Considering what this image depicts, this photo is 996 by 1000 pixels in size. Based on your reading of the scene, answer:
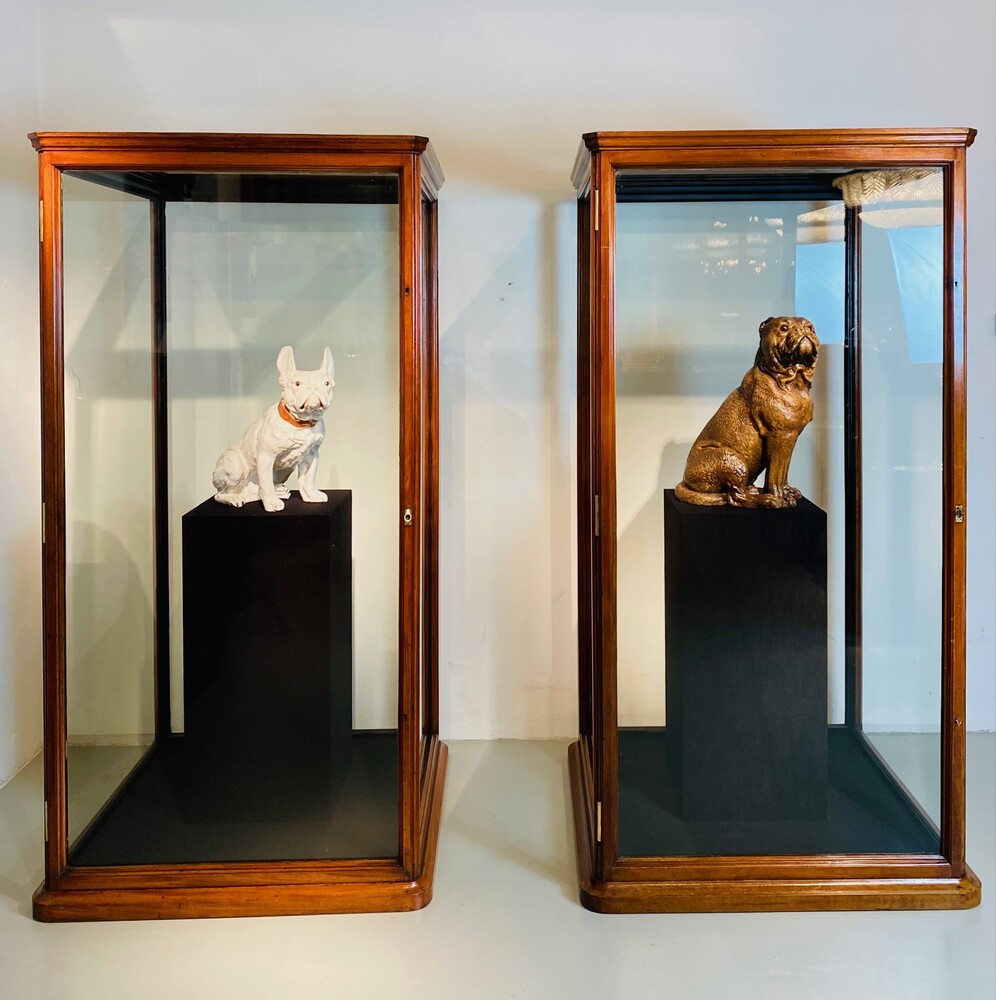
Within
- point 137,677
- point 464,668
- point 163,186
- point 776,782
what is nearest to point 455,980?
point 776,782

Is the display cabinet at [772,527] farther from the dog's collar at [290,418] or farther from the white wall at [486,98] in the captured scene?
the white wall at [486,98]

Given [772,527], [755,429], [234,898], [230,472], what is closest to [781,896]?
[772,527]

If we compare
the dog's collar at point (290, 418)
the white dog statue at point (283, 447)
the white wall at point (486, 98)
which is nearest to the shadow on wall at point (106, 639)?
the white dog statue at point (283, 447)

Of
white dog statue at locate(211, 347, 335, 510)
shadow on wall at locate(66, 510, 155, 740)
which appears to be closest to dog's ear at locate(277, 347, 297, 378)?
white dog statue at locate(211, 347, 335, 510)

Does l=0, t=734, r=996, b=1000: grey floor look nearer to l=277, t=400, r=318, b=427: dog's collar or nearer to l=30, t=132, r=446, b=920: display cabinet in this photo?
l=30, t=132, r=446, b=920: display cabinet

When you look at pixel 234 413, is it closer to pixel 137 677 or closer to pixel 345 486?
pixel 345 486

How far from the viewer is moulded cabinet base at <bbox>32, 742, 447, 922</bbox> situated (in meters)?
1.92

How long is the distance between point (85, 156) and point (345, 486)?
79 centimetres

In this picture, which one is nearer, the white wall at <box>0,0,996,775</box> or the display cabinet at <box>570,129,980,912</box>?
the display cabinet at <box>570,129,980,912</box>

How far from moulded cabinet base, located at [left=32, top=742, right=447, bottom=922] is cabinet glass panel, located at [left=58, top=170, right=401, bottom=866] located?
55 millimetres

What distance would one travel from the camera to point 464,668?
280cm

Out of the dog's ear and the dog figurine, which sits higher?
the dog's ear

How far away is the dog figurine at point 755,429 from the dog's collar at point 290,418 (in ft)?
2.43

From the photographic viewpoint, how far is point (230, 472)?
195 cm
